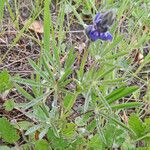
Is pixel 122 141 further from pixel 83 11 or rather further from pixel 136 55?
pixel 83 11

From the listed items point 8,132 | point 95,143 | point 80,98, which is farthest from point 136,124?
point 8,132

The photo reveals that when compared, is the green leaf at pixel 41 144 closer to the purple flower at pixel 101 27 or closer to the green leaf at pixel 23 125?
the green leaf at pixel 23 125

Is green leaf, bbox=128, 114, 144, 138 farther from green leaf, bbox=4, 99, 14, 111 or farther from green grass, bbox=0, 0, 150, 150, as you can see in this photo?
green leaf, bbox=4, 99, 14, 111

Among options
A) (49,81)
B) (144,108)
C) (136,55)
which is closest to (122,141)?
(144,108)

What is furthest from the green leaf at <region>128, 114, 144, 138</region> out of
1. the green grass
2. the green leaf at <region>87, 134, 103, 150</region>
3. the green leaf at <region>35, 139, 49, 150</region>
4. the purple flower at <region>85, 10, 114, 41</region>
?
the purple flower at <region>85, 10, 114, 41</region>

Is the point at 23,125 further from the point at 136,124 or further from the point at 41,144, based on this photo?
the point at 136,124
